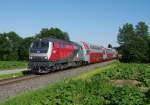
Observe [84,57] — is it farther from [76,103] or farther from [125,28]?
[125,28]

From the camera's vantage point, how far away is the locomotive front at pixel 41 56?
123 feet

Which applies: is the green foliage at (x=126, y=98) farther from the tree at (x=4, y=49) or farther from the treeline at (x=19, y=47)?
the tree at (x=4, y=49)

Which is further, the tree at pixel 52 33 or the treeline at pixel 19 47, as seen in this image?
the tree at pixel 52 33

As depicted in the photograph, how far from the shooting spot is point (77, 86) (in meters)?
21.7

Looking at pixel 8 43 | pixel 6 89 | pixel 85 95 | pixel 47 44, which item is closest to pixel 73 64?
pixel 47 44

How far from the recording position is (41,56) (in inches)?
1481

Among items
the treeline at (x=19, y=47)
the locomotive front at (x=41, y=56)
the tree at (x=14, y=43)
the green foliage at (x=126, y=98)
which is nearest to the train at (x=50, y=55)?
the locomotive front at (x=41, y=56)

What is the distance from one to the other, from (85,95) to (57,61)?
21.1 metres

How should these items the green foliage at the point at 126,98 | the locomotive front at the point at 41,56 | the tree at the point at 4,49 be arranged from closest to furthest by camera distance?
the green foliage at the point at 126,98 < the locomotive front at the point at 41,56 < the tree at the point at 4,49

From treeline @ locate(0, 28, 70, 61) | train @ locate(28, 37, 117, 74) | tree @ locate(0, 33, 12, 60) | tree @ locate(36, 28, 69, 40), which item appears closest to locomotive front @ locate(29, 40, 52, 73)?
train @ locate(28, 37, 117, 74)

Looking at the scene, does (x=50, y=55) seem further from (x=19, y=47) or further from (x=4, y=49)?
(x=19, y=47)

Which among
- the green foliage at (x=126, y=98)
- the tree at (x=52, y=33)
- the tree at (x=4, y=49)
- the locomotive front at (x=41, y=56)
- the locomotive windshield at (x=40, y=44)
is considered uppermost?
the tree at (x=52, y=33)

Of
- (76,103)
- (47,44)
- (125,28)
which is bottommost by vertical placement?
(76,103)

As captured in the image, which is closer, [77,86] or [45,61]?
[77,86]
